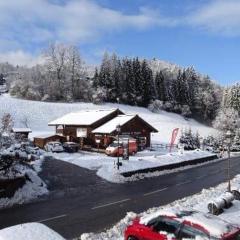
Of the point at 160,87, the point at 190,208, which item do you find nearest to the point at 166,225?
the point at 190,208

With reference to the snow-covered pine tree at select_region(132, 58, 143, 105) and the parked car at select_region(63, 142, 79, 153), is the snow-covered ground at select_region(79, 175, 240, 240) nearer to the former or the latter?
the parked car at select_region(63, 142, 79, 153)

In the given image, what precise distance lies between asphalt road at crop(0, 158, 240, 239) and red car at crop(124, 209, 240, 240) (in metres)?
5.40

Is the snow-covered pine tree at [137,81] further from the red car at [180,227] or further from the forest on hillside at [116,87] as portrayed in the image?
the red car at [180,227]

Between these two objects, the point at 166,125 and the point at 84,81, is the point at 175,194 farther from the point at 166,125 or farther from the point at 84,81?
the point at 84,81

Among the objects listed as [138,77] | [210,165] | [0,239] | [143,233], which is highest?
[138,77]

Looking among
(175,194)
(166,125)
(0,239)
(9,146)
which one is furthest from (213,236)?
(166,125)

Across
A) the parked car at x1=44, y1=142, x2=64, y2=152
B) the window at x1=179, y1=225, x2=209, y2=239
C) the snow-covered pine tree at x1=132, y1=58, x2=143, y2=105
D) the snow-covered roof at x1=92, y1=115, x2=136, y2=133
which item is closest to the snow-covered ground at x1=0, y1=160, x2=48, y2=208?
the window at x1=179, y1=225, x2=209, y2=239

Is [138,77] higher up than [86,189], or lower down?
higher up

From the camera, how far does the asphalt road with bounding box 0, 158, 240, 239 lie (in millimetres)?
22297

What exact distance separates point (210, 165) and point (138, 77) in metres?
67.8

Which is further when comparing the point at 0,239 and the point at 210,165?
the point at 210,165

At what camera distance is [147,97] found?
114875mm

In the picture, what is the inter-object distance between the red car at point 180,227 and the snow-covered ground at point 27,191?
13.5m

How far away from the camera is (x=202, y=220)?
1422 centimetres
